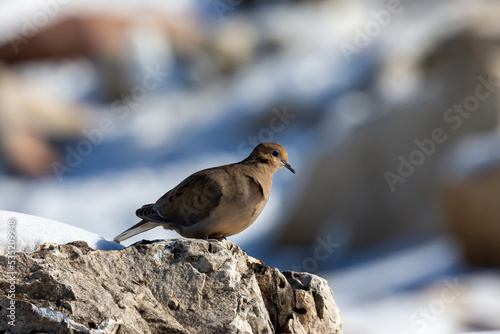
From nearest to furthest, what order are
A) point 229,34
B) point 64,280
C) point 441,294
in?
point 64,280, point 441,294, point 229,34

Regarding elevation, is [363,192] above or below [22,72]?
below

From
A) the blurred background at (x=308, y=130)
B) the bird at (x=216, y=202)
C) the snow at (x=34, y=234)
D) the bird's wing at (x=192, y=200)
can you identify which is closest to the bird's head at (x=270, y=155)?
the bird at (x=216, y=202)

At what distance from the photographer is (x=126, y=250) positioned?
2479 millimetres

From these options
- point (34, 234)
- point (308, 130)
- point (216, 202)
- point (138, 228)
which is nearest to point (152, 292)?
point (34, 234)

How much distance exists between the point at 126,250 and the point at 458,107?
31.7 ft

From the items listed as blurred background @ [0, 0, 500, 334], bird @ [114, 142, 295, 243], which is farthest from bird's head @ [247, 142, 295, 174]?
blurred background @ [0, 0, 500, 334]

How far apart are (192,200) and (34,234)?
2.37 ft

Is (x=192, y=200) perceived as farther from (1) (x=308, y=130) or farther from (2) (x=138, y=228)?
(1) (x=308, y=130)

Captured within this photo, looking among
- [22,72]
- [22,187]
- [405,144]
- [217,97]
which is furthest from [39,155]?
[405,144]

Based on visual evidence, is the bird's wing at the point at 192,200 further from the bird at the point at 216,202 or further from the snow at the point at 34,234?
the snow at the point at 34,234

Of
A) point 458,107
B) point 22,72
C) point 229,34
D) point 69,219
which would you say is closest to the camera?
point 458,107

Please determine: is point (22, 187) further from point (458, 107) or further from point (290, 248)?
point (458, 107)

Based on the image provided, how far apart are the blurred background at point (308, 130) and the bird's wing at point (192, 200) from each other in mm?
4205

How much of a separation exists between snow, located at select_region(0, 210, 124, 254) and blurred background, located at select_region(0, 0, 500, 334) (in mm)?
4678
